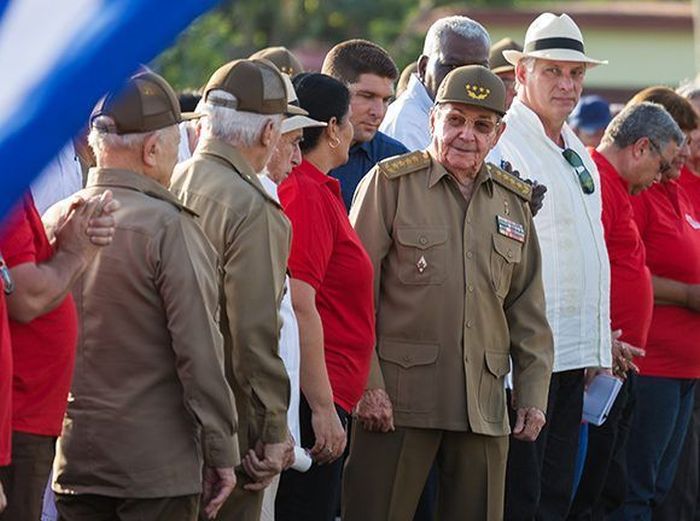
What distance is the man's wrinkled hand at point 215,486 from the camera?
4.46 m

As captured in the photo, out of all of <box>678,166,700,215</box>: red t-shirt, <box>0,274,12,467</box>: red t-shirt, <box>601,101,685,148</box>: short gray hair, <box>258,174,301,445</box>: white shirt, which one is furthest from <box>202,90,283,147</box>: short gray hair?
<box>678,166,700,215</box>: red t-shirt

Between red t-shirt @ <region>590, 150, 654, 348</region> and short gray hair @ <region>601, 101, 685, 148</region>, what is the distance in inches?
12.4

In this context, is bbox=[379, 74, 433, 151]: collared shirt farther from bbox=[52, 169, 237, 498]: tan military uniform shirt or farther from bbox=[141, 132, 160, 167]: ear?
bbox=[52, 169, 237, 498]: tan military uniform shirt

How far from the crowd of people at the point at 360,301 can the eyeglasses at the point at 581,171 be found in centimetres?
2

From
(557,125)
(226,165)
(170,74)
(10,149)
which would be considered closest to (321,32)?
(170,74)

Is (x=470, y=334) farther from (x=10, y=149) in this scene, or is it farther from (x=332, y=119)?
(x=10, y=149)

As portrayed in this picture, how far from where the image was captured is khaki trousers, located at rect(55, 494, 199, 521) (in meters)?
4.32

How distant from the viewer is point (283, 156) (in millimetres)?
5234

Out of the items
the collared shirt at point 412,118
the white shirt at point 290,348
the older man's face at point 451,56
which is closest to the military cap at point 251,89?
the white shirt at point 290,348

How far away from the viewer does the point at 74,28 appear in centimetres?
116

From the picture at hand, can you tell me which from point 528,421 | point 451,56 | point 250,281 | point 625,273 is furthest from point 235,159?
point 625,273

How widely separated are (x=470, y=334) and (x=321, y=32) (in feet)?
97.0

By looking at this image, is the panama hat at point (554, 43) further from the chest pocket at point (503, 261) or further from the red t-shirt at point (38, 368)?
the red t-shirt at point (38, 368)

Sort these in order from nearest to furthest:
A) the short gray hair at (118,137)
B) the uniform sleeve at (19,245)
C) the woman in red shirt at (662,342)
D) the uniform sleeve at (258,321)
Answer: the uniform sleeve at (19,245)
the short gray hair at (118,137)
the uniform sleeve at (258,321)
the woman in red shirt at (662,342)
